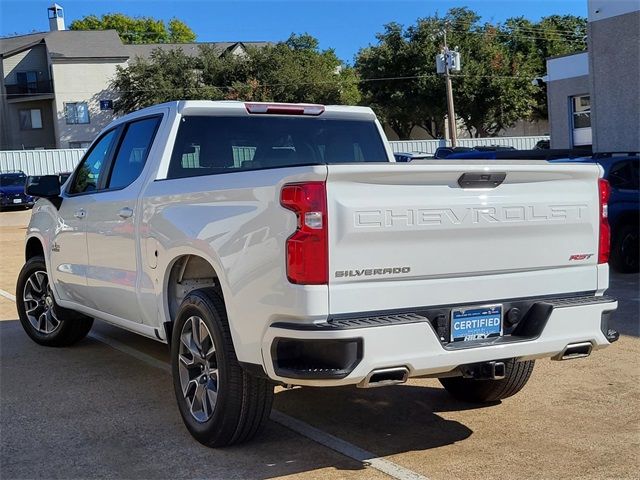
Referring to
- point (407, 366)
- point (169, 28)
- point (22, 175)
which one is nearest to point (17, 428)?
point (407, 366)

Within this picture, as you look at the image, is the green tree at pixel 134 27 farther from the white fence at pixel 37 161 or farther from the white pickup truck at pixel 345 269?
the white pickup truck at pixel 345 269

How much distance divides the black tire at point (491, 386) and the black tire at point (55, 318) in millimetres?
3455

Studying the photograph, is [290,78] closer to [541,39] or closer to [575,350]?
[541,39]

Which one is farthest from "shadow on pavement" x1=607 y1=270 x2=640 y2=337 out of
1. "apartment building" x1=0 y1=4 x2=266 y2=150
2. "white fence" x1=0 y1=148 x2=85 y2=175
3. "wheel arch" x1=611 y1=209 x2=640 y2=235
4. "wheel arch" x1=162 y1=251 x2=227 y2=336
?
"apartment building" x1=0 y1=4 x2=266 y2=150

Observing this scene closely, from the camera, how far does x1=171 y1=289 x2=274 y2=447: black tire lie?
425 centimetres

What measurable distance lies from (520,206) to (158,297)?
2.32 metres

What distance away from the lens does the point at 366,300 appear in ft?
12.5

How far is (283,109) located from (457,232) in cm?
219

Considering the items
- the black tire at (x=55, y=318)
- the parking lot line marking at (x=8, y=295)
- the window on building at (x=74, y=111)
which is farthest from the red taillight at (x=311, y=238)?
the window on building at (x=74, y=111)

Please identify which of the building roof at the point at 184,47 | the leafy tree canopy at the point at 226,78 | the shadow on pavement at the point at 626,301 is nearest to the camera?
the shadow on pavement at the point at 626,301

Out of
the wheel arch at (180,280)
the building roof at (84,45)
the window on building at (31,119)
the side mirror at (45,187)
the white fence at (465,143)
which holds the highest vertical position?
the building roof at (84,45)

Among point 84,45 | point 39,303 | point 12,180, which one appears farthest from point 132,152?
point 84,45

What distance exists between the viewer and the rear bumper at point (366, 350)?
12.1 feet

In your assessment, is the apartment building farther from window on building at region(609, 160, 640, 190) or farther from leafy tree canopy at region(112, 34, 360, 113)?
window on building at region(609, 160, 640, 190)
